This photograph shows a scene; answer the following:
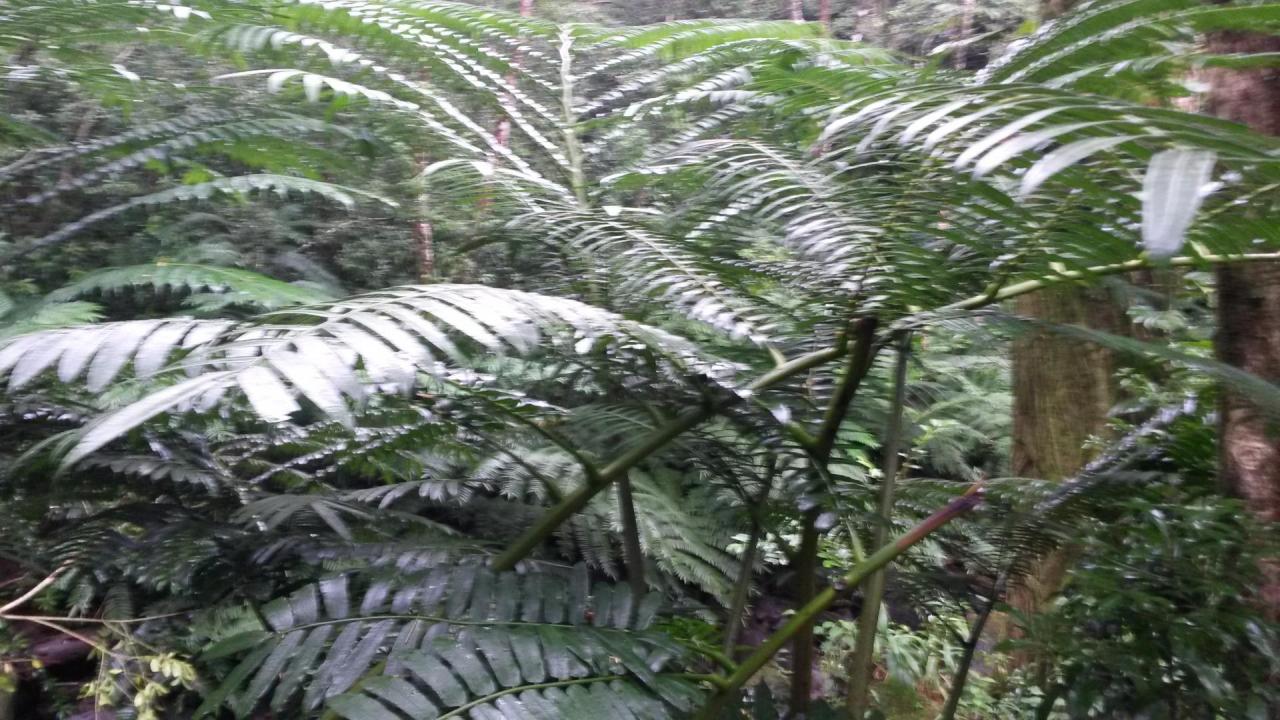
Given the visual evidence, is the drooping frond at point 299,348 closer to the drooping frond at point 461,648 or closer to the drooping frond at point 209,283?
the drooping frond at point 461,648

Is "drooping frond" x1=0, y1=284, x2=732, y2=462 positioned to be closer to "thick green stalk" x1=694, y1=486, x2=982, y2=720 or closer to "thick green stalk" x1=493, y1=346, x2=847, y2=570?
"thick green stalk" x1=493, y1=346, x2=847, y2=570

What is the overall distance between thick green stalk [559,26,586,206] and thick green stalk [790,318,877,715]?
2.09 feet

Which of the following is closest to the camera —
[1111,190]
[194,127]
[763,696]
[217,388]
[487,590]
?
[217,388]

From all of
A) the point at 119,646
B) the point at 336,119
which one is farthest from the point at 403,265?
the point at 119,646

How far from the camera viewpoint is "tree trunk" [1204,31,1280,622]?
1121mm

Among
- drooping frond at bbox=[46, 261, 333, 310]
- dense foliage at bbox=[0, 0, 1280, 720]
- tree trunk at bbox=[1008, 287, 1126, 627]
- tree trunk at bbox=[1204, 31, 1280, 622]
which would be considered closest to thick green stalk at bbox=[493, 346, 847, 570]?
dense foliage at bbox=[0, 0, 1280, 720]

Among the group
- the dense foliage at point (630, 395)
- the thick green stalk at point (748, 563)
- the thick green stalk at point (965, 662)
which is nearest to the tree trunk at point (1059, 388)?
the dense foliage at point (630, 395)

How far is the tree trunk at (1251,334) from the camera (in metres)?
1.12

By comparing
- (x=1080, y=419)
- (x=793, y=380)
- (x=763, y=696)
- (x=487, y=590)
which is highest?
(x=793, y=380)

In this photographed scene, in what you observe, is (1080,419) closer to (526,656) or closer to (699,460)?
(699,460)

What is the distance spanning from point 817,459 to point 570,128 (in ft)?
2.92

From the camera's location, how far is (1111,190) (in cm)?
74

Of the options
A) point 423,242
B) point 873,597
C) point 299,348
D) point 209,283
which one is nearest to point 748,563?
point 873,597

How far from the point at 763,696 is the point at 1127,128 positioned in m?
0.77
